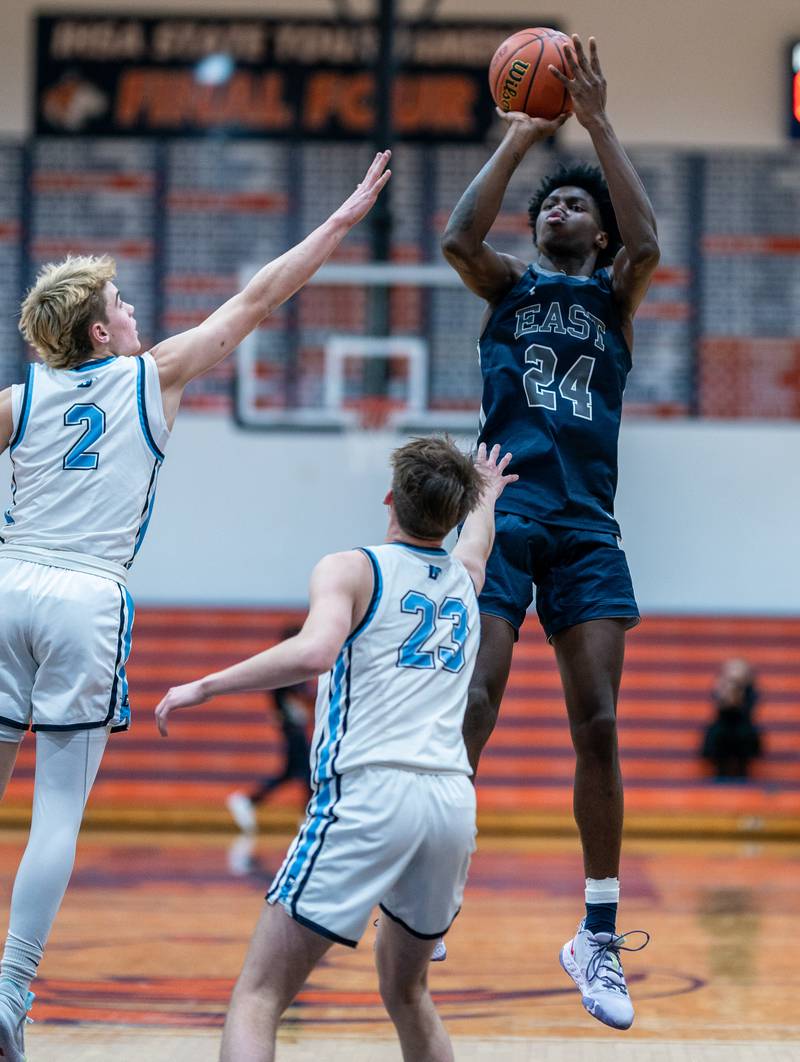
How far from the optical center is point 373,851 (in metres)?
3.23

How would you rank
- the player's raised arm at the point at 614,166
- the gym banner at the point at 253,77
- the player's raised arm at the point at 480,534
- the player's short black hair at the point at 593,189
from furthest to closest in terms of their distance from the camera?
the gym banner at the point at 253,77
the player's short black hair at the point at 593,189
the player's raised arm at the point at 614,166
the player's raised arm at the point at 480,534

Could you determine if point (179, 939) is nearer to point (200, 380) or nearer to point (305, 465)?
point (305, 465)

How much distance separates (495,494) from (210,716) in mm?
9882

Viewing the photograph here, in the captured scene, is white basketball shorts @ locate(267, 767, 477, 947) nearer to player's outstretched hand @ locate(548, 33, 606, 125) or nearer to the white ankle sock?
the white ankle sock

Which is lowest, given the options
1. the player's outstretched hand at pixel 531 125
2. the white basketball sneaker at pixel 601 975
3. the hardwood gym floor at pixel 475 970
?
the hardwood gym floor at pixel 475 970

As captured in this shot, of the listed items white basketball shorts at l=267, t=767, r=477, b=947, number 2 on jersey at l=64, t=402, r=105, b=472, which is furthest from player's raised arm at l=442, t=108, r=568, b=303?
white basketball shorts at l=267, t=767, r=477, b=947

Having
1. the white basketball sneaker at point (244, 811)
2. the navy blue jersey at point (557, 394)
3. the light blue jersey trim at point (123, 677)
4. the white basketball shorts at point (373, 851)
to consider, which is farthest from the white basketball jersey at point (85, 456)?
the white basketball sneaker at point (244, 811)

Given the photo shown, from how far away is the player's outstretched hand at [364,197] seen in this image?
4.16 meters

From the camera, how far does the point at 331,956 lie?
651 cm

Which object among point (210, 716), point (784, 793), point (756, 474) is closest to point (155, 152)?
point (210, 716)

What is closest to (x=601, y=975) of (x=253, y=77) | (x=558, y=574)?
(x=558, y=574)

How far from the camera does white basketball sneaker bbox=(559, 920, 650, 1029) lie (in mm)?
4086

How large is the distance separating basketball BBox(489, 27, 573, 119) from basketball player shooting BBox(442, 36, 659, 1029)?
38 millimetres

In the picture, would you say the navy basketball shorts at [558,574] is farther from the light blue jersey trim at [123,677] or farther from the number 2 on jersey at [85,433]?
the number 2 on jersey at [85,433]
